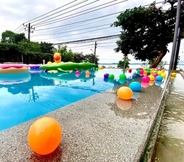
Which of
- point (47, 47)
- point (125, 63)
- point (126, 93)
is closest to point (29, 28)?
point (47, 47)

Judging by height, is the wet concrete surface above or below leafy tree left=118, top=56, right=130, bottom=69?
below

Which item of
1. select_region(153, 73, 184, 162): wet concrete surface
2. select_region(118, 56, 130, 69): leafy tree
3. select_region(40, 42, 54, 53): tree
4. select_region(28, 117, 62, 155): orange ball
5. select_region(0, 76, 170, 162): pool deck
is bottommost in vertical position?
select_region(153, 73, 184, 162): wet concrete surface

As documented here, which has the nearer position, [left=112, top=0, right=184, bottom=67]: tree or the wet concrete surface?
the wet concrete surface

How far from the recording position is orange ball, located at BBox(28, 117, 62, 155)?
3.34 feet

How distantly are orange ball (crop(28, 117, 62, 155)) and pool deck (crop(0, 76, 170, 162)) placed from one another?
61mm

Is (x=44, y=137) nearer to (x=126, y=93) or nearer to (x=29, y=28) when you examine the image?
(x=126, y=93)

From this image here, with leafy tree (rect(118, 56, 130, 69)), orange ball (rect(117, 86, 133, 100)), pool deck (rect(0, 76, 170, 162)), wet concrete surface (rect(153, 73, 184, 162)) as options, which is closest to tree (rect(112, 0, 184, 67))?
leafy tree (rect(118, 56, 130, 69))

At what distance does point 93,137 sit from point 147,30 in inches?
613

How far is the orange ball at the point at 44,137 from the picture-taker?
102cm

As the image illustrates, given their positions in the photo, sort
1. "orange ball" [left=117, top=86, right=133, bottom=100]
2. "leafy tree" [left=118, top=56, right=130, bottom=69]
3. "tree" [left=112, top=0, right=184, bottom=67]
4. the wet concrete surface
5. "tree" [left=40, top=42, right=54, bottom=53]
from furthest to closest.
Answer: "tree" [left=40, top=42, right=54, bottom=53], "leafy tree" [left=118, top=56, right=130, bottom=69], "tree" [left=112, top=0, right=184, bottom=67], "orange ball" [left=117, top=86, right=133, bottom=100], the wet concrete surface

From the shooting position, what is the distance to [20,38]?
3359cm

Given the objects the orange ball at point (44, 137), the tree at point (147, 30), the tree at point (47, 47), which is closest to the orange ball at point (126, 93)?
the orange ball at point (44, 137)

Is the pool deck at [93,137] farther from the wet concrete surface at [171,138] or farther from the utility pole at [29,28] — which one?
the utility pole at [29,28]

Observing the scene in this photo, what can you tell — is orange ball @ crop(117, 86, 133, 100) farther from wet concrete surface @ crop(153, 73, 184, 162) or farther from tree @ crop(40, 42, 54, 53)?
tree @ crop(40, 42, 54, 53)
